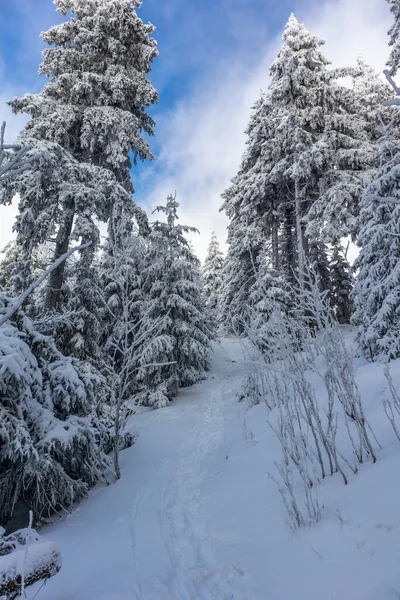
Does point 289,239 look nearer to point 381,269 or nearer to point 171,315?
point 171,315

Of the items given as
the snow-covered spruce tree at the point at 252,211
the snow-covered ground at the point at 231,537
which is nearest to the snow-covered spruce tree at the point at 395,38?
the snow-covered spruce tree at the point at 252,211

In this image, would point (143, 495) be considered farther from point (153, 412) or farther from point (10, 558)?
point (153, 412)

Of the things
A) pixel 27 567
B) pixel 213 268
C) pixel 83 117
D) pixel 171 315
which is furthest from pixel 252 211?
pixel 27 567

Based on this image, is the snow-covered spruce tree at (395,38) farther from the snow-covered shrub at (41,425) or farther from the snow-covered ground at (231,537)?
the snow-covered shrub at (41,425)

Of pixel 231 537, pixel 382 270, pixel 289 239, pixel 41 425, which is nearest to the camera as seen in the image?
pixel 231 537

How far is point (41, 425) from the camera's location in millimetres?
4445

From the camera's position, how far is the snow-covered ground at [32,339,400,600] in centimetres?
248

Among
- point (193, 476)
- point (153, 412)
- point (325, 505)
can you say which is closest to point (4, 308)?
point (193, 476)

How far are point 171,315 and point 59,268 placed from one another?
18.9 ft

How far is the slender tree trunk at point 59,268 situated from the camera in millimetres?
8422

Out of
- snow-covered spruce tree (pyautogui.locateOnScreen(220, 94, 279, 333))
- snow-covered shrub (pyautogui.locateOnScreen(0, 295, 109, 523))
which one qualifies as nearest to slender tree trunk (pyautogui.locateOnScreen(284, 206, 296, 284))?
snow-covered spruce tree (pyautogui.locateOnScreen(220, 94, 279, 333))

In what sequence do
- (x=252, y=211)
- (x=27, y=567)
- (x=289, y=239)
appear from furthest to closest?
(x=289, y=239), (x=252, y=211), (x=27, y=567)

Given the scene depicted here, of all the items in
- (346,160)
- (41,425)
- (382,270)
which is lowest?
(41,425)

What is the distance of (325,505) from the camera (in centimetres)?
326
